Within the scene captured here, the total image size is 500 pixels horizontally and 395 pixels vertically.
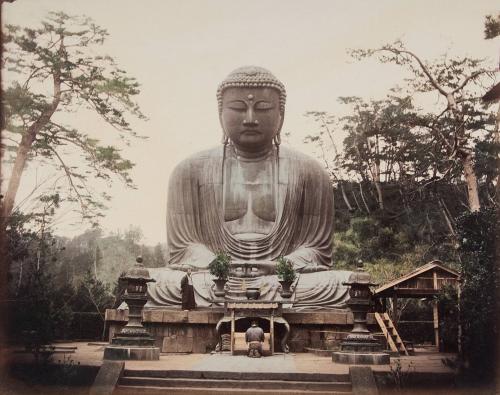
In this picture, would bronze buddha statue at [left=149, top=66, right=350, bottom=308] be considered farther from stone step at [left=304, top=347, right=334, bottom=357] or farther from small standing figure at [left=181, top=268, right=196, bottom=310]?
stone step at [left=304, top=347, right=334, bottom=357]

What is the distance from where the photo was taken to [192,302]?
8914 mm

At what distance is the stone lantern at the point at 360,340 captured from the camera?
22.1ft

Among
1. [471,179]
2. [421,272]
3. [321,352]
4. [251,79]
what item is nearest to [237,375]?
[321,352]

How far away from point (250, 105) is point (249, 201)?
1714mm

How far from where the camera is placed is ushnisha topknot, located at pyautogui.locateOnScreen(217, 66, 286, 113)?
36.6ft

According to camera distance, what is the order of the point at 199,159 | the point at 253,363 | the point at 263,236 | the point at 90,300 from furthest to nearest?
the point at 90,300, the point at 199,159, the point at 263,236, the point at 253,363

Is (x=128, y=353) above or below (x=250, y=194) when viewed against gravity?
below

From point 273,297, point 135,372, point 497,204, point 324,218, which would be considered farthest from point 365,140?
point 135,372

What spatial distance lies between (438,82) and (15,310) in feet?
44.4

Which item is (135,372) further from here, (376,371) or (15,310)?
(376,371)

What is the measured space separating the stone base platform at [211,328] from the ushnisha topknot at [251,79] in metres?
4.38

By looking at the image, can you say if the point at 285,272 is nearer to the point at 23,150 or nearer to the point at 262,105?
the point at 262,105

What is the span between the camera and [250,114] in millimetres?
11117

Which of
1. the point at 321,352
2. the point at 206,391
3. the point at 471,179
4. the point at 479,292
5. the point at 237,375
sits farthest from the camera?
the point at 471,179
